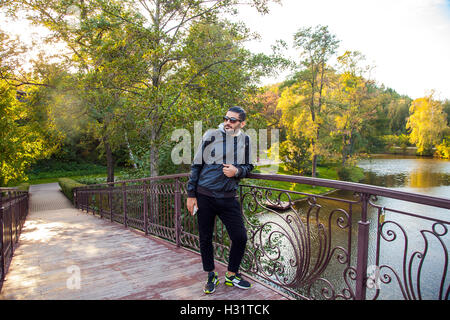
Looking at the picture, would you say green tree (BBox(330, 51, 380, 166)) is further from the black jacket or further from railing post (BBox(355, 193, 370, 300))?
railing post (BBox(355, 193, 370, 300))

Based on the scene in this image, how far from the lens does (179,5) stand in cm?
884

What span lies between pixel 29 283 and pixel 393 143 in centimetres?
5493

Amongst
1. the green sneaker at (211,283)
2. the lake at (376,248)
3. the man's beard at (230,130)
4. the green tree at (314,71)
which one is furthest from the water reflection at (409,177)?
the man's beard at (230,130)

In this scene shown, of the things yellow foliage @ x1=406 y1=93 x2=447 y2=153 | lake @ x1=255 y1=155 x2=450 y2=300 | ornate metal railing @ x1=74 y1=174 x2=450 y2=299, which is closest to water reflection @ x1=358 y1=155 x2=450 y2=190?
lake @ x1=255 y1=155 x2=450 y2=300

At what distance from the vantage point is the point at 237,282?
2.80 metres

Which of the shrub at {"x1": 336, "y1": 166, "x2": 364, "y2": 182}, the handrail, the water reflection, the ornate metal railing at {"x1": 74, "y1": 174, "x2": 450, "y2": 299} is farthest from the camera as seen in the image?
the shrub at {"x1": 336, "y1": 166, "x2": 364, "y2": 182}

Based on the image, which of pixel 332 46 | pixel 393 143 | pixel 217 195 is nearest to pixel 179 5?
pixel 217 195

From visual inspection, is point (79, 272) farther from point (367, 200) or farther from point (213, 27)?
point (213, 27)

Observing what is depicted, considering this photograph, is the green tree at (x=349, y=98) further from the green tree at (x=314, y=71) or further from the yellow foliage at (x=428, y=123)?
the yellow foliage at (x=428, y=123)

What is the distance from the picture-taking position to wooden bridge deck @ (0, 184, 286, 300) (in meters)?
2.75

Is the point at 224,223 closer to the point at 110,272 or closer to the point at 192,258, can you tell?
the point at 192,258

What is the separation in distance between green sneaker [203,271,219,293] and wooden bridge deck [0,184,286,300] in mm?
47

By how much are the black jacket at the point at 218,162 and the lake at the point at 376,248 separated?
0.58m

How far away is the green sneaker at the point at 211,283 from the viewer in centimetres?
274
